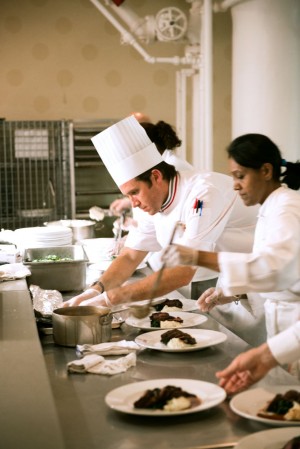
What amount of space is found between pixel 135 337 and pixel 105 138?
3.09 feet

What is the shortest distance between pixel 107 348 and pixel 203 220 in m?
0.79

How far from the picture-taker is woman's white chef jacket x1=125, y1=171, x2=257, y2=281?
8.98 feet

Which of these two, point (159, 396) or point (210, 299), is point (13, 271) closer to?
point (210, 299)

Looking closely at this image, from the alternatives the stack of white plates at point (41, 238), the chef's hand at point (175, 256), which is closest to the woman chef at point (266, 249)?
the chef's hand at point (175, 256)

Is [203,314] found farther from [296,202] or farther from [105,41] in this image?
[105,41]

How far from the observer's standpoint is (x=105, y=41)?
656 cm

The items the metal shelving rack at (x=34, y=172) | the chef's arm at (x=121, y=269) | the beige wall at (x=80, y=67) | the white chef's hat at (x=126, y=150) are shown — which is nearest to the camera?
the white chef's hat at (x=126, y=150)

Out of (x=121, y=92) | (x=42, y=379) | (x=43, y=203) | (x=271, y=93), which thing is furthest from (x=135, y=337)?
(x=121, y=92)

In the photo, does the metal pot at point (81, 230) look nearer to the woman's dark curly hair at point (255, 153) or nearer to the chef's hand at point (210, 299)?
the chef's hand at point (210, 299)

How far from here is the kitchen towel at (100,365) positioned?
1.99m

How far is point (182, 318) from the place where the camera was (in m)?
2.59

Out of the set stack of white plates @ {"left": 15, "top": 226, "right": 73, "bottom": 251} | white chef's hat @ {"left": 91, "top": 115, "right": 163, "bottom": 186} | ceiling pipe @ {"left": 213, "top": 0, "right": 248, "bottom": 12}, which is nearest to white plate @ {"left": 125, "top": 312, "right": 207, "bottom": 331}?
white chef's hat @ {"left": 91, "top": 115, "right": 163, "bottom": 186}

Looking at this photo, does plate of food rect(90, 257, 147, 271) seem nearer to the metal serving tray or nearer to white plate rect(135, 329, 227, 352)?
the metal serving tray

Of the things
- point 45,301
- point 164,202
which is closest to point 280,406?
point 45,301
